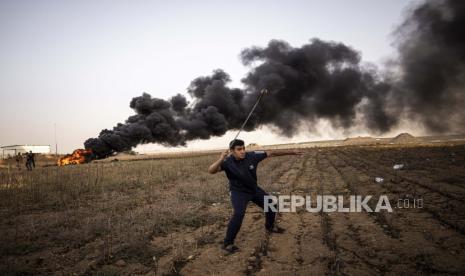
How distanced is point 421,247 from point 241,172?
2989 millimetres

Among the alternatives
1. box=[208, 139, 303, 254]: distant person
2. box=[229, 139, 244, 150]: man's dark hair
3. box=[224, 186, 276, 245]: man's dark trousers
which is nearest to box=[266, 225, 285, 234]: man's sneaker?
box=[224, 186, 276, 245]: man's dark trousers

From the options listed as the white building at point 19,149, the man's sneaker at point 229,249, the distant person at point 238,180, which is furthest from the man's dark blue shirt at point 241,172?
the white building at point 19,149

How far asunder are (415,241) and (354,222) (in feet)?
4.82

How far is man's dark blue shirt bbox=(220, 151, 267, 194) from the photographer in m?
5.43

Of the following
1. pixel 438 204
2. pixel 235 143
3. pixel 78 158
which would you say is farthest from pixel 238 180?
pixel 78 158

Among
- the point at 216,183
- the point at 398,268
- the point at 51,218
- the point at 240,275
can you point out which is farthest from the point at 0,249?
the point at 216,183

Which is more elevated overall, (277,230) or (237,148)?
(237,148)

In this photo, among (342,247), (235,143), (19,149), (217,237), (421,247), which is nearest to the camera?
(421,247)

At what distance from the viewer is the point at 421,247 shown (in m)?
4.91

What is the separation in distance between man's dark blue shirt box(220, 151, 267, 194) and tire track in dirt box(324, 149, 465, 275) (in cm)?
217

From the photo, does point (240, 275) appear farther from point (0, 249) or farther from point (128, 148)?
point (128, 148)

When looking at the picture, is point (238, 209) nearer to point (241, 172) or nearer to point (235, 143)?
point (241, 172)

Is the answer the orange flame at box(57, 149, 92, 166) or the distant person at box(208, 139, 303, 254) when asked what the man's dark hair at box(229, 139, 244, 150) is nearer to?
the distant person at box(208, 139, 303, 254)

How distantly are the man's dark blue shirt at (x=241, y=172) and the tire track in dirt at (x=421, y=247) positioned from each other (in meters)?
2.17
